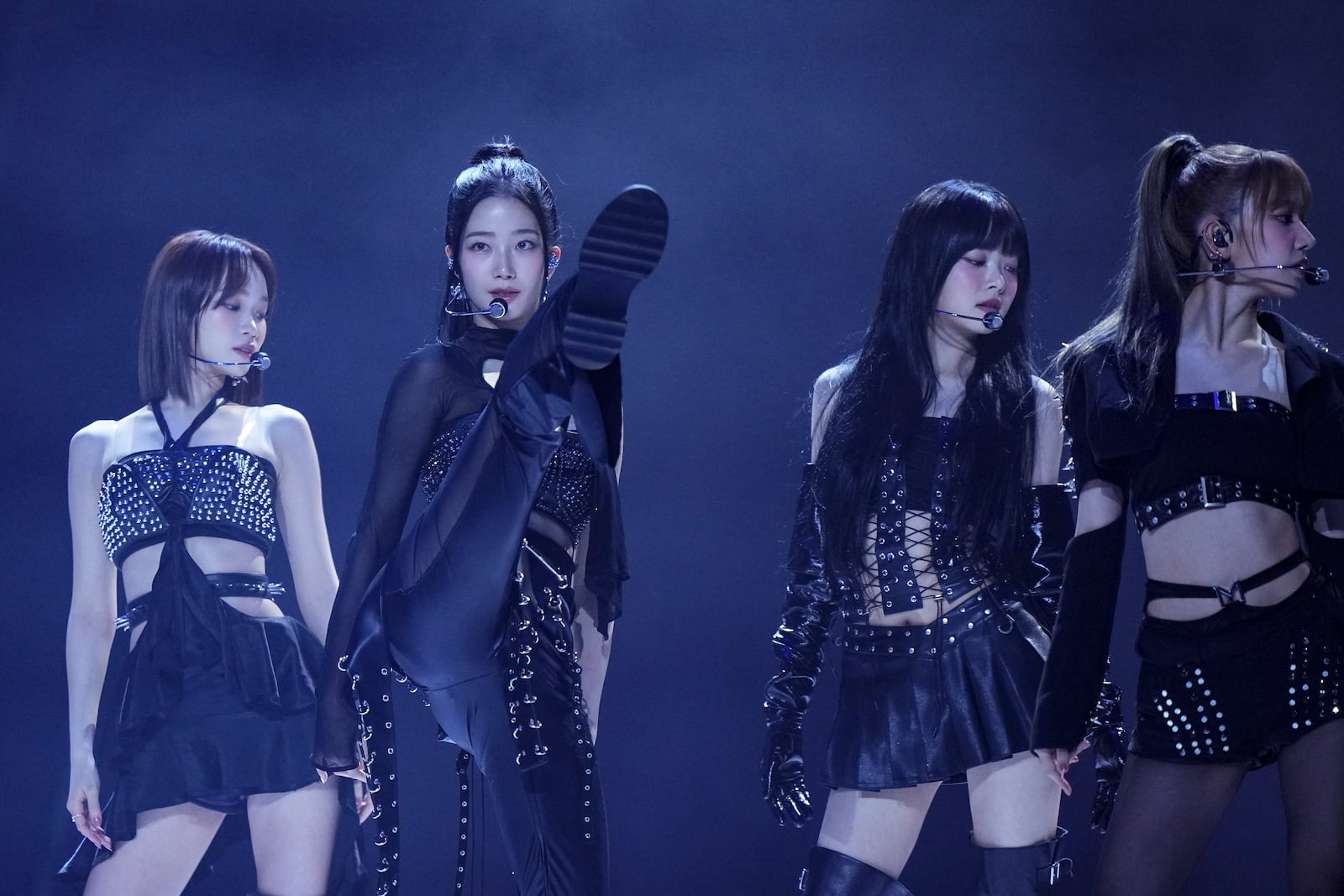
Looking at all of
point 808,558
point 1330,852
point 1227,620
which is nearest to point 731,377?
point 808,558

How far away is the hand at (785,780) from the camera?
2.54 m

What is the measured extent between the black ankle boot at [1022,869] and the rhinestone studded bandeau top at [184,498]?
5.77 ft

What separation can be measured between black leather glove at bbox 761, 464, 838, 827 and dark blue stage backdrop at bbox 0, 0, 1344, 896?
122cm

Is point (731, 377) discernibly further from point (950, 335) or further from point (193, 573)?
point (193, 573)

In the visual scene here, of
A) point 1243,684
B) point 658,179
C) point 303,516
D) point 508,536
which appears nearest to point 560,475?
point 508,536

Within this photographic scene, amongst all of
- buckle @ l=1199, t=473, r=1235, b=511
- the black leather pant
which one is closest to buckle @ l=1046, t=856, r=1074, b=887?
buckle @ l=1199, t=473, r=1235, b=511

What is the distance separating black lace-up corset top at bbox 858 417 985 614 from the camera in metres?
2.51

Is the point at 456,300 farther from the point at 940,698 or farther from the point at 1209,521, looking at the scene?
A: the point at 1209,521

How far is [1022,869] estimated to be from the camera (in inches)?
92.1

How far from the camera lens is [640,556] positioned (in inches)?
154

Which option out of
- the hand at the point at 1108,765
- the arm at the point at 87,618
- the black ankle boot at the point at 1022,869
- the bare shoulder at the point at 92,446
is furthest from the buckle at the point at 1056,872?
the bare shoulder at the point at 92,446

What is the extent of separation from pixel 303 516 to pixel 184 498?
271 millimetres

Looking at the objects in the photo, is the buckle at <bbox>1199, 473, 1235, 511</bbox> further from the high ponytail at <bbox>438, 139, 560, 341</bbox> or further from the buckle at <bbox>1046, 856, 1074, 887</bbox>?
the high ponytail at <bbox>438, 139, 560, 341</bbox>

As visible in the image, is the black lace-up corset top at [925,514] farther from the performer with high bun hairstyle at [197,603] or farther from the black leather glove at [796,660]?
the performer with high bun hairstyle at [197,603]
